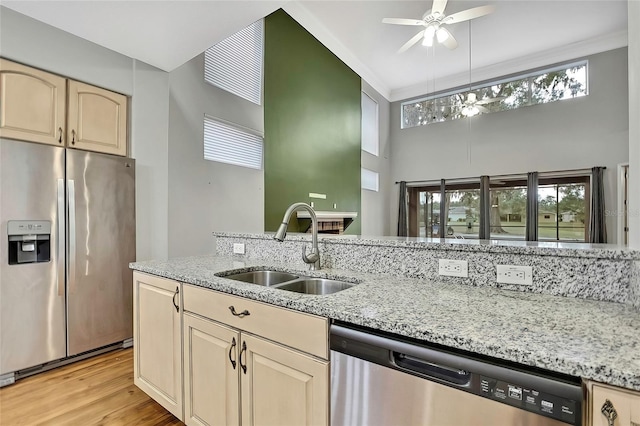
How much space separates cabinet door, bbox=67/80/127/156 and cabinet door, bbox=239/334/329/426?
2308 mm

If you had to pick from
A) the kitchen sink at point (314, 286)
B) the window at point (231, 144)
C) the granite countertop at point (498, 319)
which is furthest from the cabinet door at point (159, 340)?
the window at point (231, 144)

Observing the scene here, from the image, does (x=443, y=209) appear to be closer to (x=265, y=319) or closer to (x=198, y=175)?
(x=198, y=175)

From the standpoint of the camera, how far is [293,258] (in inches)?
79.7

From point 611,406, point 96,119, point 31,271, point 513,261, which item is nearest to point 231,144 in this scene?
point 96,119

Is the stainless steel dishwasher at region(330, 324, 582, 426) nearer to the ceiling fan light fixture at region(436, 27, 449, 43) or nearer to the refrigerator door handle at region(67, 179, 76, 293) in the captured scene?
the refrigerator door handle at region(67, 179, 76, 293)

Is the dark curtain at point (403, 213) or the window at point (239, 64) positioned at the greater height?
the window at point (239, 64)

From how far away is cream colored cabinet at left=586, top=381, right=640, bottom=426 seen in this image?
631 mm

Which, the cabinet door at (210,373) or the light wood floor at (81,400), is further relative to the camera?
the light wood floor at (81,400)

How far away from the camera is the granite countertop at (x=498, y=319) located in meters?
0.69

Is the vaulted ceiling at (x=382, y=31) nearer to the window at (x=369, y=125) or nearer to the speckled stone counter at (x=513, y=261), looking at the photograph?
the window at (x=369, y=125)

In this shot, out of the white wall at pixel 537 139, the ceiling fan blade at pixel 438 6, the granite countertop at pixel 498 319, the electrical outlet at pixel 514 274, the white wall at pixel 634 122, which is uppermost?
the ceiling fan blade at pixel 438 6

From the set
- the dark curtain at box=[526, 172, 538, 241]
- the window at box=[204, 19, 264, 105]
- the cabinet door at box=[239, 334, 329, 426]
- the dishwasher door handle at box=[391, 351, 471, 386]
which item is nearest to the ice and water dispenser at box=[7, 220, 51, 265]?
the cabinet door at box=[239, 334, 329, 426]

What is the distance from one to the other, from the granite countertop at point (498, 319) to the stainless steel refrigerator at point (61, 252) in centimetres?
163

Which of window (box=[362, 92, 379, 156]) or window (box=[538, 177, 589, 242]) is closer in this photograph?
window (box=[538, 177, 589, 242])
